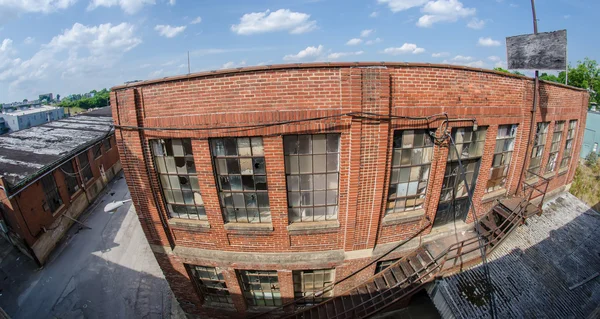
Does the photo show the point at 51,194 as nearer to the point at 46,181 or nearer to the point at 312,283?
the point at 46,181

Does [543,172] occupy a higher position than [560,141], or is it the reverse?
[560,141]

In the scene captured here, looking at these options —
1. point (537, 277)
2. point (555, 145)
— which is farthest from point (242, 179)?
point (555, 145)

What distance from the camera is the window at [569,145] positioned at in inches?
396

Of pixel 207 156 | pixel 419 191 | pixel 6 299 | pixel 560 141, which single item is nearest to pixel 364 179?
pixel 419 191

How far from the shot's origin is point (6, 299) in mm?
10555

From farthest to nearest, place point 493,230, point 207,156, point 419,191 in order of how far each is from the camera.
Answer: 1. point 493,230
2. point 419,191
3. point 207,156

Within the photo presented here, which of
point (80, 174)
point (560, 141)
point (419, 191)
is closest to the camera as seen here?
point (419, 191)

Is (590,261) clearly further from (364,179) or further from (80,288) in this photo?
(80,288)

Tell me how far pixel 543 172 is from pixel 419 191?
6.74 m

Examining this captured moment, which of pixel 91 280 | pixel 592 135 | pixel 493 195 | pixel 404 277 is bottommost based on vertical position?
pixel 91 280

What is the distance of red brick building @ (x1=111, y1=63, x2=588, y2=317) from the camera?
5.66 m

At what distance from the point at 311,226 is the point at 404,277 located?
3284mm

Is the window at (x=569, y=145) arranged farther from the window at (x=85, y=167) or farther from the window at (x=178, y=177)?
the window at (x=85, y=167)

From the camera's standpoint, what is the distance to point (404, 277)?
7348 millimetres
